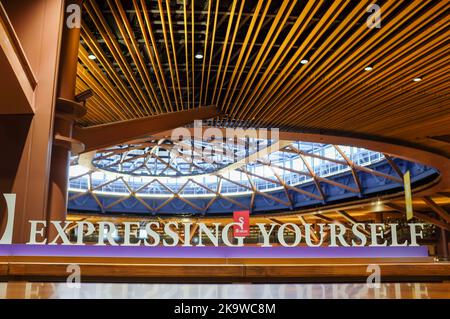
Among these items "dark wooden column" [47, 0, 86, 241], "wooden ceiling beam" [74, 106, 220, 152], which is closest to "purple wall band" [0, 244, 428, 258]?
"dark wooden column" [47, 0, 86, 241]

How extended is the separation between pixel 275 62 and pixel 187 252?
18.5 ft

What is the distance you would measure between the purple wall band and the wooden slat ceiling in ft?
13.2

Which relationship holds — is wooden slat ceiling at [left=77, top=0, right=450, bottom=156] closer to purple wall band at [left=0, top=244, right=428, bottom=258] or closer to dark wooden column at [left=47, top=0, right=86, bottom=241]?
dark wooden column at [left=47, top=0, right=86, bottom=241]

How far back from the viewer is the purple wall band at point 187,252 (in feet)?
14.9

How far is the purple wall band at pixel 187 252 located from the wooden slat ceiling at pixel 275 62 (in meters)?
4.02

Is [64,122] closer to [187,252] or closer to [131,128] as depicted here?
[131,128]

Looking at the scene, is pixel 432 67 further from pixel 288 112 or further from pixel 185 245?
pixel 185 245

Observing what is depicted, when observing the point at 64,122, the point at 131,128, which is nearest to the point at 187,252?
the point at 64,122

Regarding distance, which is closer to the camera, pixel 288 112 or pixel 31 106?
pixel 31 106

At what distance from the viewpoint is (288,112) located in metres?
12.1

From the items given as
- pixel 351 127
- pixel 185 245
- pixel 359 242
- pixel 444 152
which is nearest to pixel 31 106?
pixel 185 245

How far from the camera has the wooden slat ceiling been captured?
23.6 ft

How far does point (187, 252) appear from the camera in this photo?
15.1ft

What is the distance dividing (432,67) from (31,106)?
7609 millimetres
